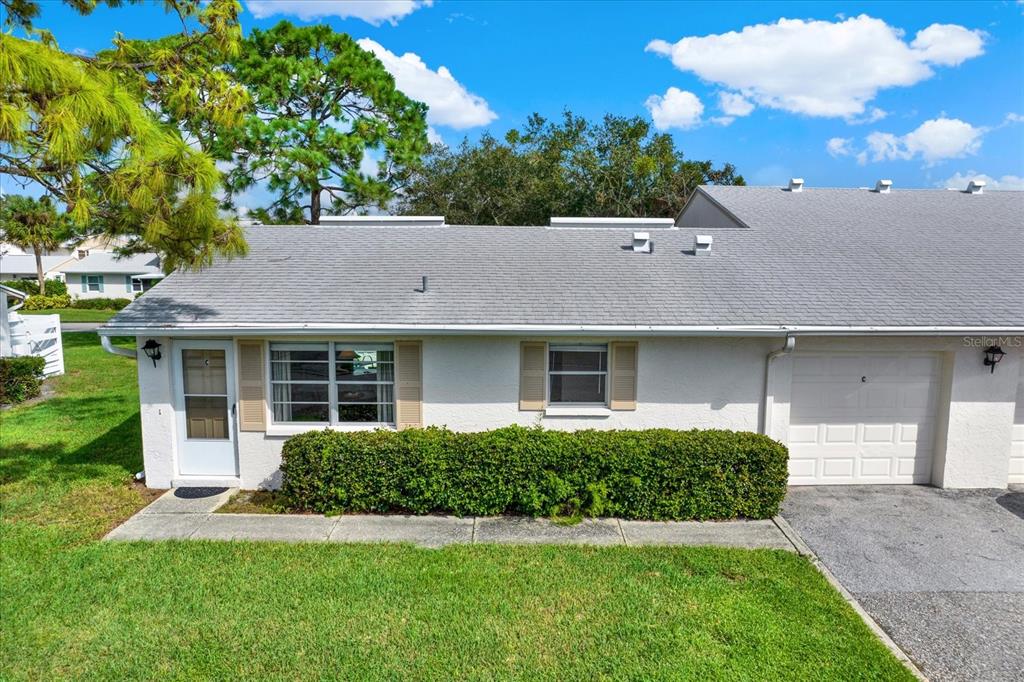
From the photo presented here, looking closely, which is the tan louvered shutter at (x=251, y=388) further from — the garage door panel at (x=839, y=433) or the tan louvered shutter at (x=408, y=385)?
the garage door panel at (x=839, y=433)

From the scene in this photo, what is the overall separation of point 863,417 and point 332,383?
26.7ft

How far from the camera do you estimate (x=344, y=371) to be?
864 cm

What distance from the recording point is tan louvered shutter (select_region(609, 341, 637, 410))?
854cm

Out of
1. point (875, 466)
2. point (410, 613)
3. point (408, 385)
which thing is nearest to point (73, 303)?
point (408, 385)

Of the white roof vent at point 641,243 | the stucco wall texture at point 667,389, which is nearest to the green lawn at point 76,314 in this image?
the stucco wall texture at point 667,389

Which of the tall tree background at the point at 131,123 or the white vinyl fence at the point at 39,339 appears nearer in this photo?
the tall tree background at the point at 131,123

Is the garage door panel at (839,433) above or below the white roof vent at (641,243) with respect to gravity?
below

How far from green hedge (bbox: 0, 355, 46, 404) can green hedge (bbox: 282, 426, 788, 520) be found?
11.7 m

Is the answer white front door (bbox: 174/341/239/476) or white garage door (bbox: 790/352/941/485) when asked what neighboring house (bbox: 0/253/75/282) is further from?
white garage door (bbox: 790/352/941/485)

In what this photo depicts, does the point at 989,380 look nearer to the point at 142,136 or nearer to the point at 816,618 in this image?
the point at 816,618

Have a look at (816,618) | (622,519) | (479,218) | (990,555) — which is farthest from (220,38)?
(479,218)

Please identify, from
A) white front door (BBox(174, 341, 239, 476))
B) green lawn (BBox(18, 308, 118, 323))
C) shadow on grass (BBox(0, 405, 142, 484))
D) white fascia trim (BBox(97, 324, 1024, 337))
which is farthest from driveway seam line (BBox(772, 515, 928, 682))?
green lawn (BBox(18, 308, 118, 323))

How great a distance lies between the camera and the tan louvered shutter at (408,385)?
27.8 ft

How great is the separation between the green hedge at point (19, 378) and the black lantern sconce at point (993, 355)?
20.6 m
